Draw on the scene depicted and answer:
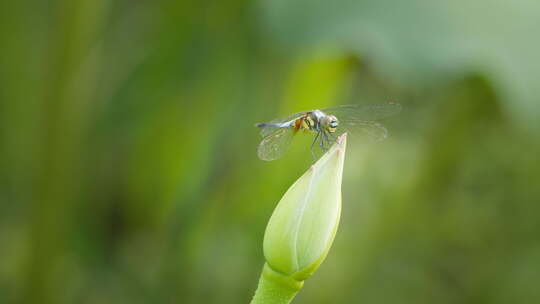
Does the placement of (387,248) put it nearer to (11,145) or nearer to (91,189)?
(91,189)

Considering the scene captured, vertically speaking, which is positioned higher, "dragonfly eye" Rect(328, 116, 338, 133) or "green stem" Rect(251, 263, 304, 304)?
"dragonfly eye" Rect(328, 116, 338, 133)

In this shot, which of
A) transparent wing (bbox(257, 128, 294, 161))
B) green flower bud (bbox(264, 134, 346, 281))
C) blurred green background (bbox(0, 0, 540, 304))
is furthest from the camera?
blurred green background (bbox(0, 0, 540, 304))

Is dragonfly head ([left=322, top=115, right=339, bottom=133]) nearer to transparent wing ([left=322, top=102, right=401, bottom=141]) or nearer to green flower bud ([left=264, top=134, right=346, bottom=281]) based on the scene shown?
transparent wing ([left=322, top=102, right=401, bottom=141])

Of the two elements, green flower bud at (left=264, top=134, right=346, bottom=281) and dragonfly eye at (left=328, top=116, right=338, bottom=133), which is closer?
green flower bud at (left=264, top=134, right=346, bottom=281)

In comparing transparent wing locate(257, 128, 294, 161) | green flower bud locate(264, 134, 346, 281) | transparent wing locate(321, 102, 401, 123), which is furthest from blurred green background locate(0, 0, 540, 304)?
green flower bud locate(264, 134, 346, 281)

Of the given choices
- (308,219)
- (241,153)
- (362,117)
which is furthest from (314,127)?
(241,153)

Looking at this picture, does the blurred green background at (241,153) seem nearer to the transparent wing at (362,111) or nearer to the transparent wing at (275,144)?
the transparent wing at (362,111)

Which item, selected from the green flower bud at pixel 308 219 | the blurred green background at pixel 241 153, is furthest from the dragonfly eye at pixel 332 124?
the blurred green background at pixel 241 153

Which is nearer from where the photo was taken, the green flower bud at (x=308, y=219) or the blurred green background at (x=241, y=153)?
the green flower bud at (x=308, y=219)

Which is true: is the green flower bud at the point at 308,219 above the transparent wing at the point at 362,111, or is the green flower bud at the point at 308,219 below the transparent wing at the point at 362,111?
below
